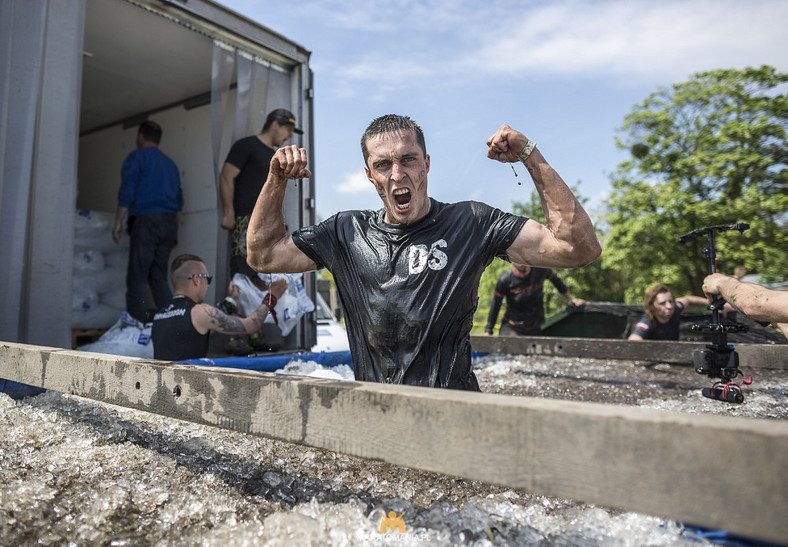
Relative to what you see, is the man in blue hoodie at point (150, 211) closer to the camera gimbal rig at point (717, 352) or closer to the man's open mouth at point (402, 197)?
the man's open mouth at point (402, 197)

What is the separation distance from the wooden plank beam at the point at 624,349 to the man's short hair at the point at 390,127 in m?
3.00

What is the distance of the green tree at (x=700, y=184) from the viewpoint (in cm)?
1958

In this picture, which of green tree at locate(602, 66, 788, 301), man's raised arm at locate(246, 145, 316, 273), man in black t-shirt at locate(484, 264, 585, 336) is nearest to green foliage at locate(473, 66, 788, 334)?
green tree at locate(602, 66, 788, 301)

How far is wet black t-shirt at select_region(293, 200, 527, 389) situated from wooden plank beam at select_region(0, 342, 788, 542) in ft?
2.18

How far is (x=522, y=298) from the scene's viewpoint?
6684 mm

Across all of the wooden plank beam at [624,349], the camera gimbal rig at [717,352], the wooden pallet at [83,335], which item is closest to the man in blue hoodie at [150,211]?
the wooden pallet at [83,335]

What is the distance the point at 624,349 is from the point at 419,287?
10.3ft

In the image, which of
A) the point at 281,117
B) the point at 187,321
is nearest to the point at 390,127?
the point at 187,321

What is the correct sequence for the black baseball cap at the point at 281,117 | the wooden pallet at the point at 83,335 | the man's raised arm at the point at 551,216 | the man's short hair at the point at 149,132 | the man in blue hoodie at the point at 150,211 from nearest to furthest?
the man's raised arm at the point at 551,216
the black baseball cap at the point at 281,117
the wooden pallet at the point at 83,335
the man in blue hoodie at the point at 150,211
the man's short hair at the point at 149,132

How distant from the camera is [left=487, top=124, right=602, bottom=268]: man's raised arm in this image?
1.90 metres

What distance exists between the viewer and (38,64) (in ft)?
12.1

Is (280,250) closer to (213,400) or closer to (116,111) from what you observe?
(213,400)

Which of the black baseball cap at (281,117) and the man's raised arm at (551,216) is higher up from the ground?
the black baseball cap at (281,117)

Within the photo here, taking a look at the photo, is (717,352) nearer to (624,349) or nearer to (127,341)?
(624,349)
